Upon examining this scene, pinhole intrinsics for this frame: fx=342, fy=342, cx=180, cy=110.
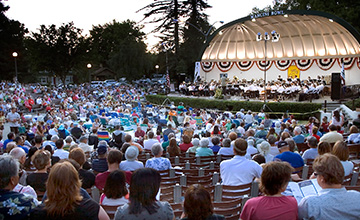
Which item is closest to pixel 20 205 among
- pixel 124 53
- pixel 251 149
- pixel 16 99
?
pixel 251 149

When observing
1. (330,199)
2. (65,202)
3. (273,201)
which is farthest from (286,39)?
(65,202)

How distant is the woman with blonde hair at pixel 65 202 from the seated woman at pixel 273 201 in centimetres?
124

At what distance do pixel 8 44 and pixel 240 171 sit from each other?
4627 cm

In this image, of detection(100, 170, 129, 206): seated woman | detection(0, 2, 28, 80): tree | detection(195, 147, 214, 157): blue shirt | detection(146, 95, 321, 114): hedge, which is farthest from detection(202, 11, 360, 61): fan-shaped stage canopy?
detection(0, 2, 28, 80): tree

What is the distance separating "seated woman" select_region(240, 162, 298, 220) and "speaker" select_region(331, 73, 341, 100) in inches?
770

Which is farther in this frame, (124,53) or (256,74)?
(124,53)

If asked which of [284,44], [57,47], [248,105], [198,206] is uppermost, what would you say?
[57,47]

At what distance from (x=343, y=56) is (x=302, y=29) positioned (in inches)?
169

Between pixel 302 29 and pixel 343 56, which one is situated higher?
pixel 302 29

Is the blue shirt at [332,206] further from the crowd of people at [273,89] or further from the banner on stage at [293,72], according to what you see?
the banner on stage at [293,72]

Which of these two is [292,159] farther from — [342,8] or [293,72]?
[342,8]

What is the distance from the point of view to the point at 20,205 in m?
2.88

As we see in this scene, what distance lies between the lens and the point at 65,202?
2723mm

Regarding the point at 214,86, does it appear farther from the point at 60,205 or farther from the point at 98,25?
the point at 98,25
